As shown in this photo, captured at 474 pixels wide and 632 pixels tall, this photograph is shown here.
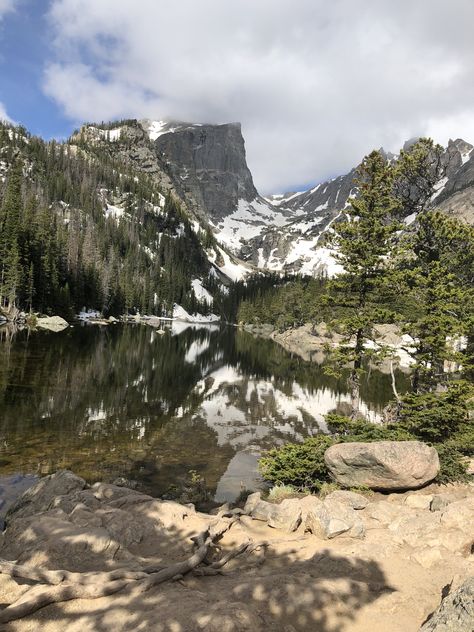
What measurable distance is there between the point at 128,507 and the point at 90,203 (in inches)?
7284

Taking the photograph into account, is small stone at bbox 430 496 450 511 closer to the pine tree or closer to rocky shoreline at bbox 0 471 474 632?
rocky shoreline at bbox 0 471 474 632

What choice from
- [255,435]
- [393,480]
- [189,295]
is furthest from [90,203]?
[393,480]

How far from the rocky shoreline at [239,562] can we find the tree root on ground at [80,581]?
20 mm

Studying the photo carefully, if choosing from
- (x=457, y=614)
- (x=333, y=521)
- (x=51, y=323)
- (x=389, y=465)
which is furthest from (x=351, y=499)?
(x=51, y=323)

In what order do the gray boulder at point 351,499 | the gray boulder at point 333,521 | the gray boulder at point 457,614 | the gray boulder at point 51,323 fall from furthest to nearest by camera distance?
the gray boulder at point 51,323 < the gray boulder at point 351,499 < the gray boulder at point 333,521 < the gray boulder at point 457,614

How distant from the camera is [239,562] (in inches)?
340

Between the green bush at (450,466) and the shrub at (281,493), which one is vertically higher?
the green bush at (450,466)

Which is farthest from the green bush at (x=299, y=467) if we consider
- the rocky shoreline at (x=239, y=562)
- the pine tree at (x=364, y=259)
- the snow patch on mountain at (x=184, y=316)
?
the snow patch on mountain at (x=184, y=316)

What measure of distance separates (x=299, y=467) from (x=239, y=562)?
22.3 ft

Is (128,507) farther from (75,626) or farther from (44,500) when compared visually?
(75,626)

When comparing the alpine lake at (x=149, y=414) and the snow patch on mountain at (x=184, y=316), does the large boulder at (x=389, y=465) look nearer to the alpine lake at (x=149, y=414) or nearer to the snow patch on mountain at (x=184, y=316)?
the alpine lake at (x=149, y=414)

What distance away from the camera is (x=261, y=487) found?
54.5 ft

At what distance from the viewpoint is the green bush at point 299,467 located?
14727 mm

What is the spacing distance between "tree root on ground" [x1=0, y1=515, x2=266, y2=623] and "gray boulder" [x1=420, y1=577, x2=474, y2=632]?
429 centimetres
